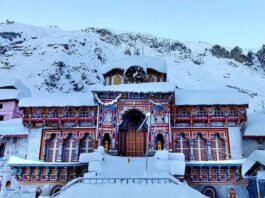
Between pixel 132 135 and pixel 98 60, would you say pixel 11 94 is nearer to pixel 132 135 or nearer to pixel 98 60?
pixel 132 135

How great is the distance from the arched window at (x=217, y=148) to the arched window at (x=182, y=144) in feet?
7.00

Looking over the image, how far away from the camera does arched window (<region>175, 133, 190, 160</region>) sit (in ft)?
82.1

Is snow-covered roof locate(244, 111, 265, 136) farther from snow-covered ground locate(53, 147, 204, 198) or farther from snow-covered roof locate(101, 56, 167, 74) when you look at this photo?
snow-covered roof locate(101, 56, 167, 74)

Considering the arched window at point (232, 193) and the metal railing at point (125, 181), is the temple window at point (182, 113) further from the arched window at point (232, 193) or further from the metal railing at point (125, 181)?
the metal railing at point (125, 181)

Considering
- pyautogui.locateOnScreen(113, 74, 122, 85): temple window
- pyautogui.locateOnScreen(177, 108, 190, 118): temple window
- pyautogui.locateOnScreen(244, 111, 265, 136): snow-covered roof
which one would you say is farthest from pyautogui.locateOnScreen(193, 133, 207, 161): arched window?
pyautogui.locateOnScreen(113, 74, 122, 85): temple window

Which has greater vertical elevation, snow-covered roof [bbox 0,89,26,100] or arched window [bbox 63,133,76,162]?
snow-covered roof [bbox 0,89,26,100]

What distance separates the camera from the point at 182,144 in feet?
82.8

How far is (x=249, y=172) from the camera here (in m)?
18.8

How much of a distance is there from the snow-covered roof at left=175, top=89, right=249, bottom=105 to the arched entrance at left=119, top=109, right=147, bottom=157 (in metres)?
3.81

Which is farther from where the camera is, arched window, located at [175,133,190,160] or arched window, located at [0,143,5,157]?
arched window, located at [0,143,5,157]

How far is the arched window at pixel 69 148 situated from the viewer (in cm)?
2516

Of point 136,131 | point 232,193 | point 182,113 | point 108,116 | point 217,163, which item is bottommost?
point 232,193

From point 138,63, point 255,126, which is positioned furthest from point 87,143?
point 255,126

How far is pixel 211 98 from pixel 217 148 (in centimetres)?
433
